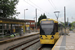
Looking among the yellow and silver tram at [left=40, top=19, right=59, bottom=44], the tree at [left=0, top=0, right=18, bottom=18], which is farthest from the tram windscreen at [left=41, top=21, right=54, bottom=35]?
the tree at [left=0, top=0, right=18, bottom=18]

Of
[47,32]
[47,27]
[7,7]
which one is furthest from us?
[7,7]

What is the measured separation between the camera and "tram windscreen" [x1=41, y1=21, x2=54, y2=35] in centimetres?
1272

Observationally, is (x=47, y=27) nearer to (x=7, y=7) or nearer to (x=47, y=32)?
(x=47, y=32)

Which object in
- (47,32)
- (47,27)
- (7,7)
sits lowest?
(47,32)

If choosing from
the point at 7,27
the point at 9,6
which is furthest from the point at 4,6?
the point at 7,27

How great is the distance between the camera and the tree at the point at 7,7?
1038 inches

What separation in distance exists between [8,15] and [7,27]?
5.70 meters

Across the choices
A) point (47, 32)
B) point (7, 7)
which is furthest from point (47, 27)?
point (7, 7)

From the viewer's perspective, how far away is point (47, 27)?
1291cm

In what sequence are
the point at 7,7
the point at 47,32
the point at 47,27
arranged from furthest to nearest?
the point at 7,7 < the point at 47,27 < the point at 47,32

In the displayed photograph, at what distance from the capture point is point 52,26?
42.4ft

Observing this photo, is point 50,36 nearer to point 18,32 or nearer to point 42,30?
point 42,30

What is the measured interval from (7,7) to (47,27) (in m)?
16.7

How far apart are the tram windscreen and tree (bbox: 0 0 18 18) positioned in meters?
15.9
